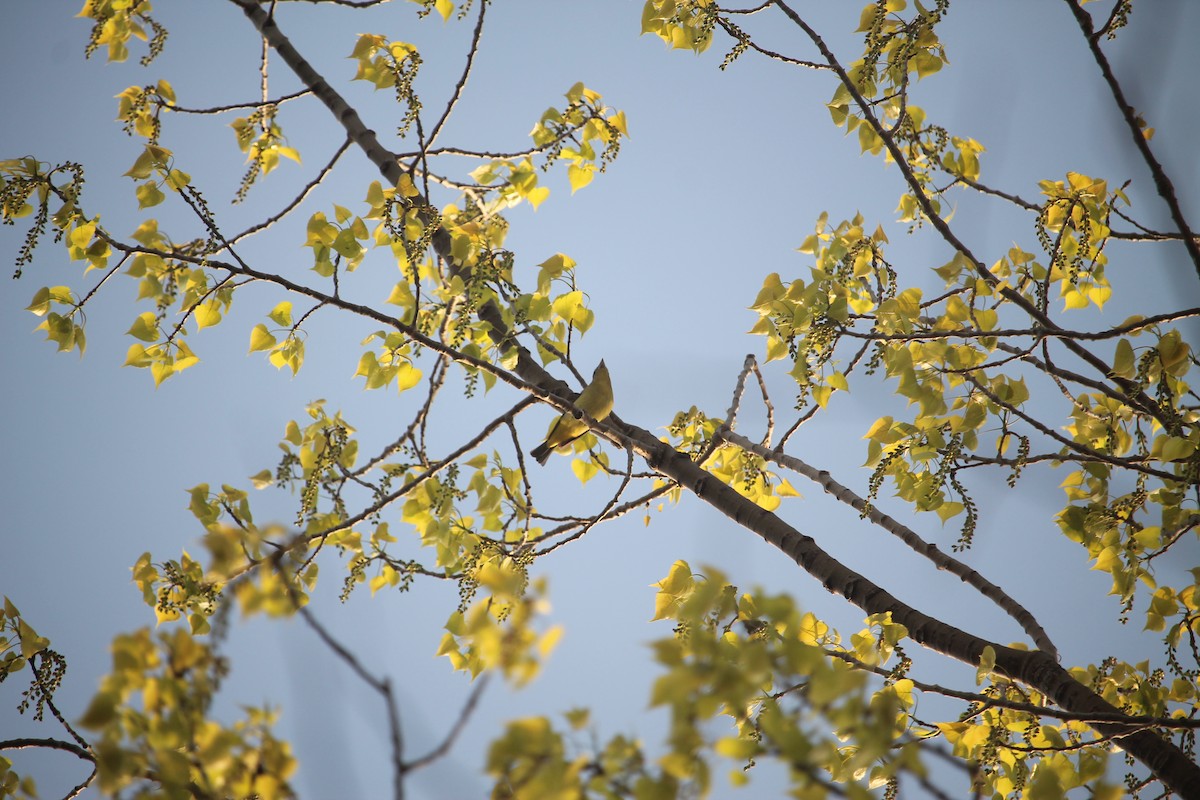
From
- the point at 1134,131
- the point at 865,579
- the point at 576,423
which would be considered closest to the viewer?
the point at 1134,131

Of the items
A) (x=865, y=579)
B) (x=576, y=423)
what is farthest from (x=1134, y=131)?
(x=576, y=423)

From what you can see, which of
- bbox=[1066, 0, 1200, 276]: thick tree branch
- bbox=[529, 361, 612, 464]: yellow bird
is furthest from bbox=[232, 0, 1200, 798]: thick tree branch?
bbox=[1066, 0, 1200, 276]: thick tree branch

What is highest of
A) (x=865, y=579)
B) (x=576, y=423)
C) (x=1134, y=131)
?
(x=576, y=423)

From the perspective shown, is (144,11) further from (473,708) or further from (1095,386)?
(1095,386)

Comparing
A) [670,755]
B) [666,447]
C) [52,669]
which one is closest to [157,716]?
[670,755]

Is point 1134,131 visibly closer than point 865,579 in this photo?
Yes

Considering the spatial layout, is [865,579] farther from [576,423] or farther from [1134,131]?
[1134,131]

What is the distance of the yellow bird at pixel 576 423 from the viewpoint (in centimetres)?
295

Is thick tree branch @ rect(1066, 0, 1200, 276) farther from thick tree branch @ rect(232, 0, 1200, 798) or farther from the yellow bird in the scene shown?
the yellow bird

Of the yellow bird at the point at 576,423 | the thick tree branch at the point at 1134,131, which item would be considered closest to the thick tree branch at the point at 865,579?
the yellow bird at the point at 576,423

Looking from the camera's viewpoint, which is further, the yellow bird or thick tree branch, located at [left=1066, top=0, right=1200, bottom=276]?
the yellow bird

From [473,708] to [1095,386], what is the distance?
1.92 metres

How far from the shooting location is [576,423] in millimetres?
2904

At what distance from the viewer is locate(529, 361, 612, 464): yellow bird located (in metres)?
2.95
